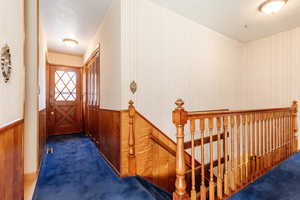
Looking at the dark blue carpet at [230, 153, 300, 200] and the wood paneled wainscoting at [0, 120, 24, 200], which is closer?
the wood paneled wainscoting at [0, 120, 24, 200]

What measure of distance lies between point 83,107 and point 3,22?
13.7 feet

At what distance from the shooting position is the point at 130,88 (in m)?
2.16

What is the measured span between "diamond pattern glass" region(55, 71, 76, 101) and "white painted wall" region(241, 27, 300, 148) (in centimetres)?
504

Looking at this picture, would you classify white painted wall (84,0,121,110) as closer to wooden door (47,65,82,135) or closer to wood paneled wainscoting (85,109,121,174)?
wood paneled wainscoting (85,109,121,174)

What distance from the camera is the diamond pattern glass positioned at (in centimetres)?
463

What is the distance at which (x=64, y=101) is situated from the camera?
4.72 metres

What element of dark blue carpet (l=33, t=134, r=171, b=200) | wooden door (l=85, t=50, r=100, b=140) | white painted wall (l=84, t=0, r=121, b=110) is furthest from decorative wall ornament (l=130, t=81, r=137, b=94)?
wooden door (l=85, t=50, r=100, b=140)

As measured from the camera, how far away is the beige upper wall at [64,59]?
15.2 ft

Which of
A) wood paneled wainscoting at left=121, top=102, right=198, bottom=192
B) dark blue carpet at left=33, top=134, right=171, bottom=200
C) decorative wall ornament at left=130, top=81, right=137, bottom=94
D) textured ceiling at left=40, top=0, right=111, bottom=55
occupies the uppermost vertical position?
textured ceiling at left=40, top=0, right=111, bottom=55

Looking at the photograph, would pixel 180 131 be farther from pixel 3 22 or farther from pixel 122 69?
pixel 3 22

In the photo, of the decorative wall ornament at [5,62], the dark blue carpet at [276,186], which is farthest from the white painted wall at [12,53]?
the dark blue carpet at [276,186]

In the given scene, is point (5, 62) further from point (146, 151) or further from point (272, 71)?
point (272, 71)

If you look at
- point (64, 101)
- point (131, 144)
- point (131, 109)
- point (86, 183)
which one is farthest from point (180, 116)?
point (64, 101)

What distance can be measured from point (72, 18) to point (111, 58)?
1.22 meters
